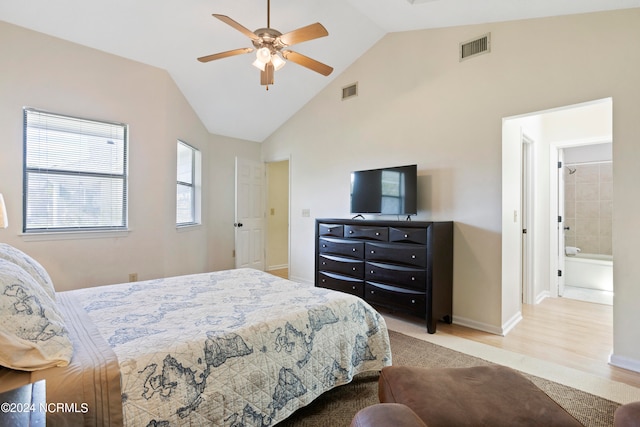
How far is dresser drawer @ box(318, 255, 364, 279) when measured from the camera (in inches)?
137

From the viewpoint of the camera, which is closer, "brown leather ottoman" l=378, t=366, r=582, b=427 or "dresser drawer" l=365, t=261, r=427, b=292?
"brown leather ottoman" l=378, t=366, r=582, b=427

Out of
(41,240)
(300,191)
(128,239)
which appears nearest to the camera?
(41,240)

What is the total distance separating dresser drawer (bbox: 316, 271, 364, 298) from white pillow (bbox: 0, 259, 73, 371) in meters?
2.74

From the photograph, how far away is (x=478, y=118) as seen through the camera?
3.06 meters

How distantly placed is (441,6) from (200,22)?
237 centimetres

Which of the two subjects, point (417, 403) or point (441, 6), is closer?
point (417, 403)

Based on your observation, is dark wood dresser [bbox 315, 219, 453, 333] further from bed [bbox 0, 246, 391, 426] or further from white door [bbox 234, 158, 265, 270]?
white door [bbox 234, 158, 265, 270]

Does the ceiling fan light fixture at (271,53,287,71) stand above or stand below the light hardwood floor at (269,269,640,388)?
above

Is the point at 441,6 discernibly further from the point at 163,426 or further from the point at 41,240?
the point at 41,240

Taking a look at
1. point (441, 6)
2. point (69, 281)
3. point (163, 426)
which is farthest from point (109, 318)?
point (441, 6)

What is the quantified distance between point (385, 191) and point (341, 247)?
0.84m

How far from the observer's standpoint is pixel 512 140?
313 centimetres

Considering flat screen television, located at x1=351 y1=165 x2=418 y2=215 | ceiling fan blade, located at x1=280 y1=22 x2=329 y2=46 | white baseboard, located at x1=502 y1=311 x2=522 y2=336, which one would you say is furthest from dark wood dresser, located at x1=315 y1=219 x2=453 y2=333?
ceiling fan blade, located at x1=280 y1=22 x2=329 y2=46
